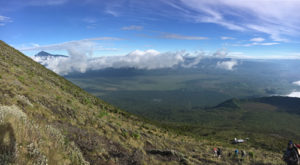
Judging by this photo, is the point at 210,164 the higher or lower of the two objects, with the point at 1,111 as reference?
lower

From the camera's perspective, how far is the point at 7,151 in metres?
4.01

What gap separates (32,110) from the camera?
34.4 ft

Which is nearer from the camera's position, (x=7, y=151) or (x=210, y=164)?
(x=7, y=151)

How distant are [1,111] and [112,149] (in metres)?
5.91

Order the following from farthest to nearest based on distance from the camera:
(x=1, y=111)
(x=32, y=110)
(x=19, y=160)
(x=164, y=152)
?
1. (x=164, y=152)
2. (x=32, y=110)
3. (x=1, y=111)
4. (x=19, y=160)

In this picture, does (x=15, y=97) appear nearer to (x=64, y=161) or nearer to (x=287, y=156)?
(x=64, y=161)

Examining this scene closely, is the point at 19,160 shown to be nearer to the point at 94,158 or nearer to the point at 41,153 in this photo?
the point at 41,153

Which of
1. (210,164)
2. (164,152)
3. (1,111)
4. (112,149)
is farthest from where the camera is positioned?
(210,164)

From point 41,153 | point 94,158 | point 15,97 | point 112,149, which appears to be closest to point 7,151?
point 41,153

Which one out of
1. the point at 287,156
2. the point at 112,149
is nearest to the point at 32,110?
the point at 112,149

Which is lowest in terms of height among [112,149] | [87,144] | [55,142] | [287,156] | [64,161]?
[287,156]

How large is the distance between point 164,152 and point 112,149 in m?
4.29

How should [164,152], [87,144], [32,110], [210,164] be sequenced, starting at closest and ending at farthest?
[87,144] → [32,110] → [164,152] → [210,164]

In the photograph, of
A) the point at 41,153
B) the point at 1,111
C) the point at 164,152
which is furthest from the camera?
the point at 164,152
